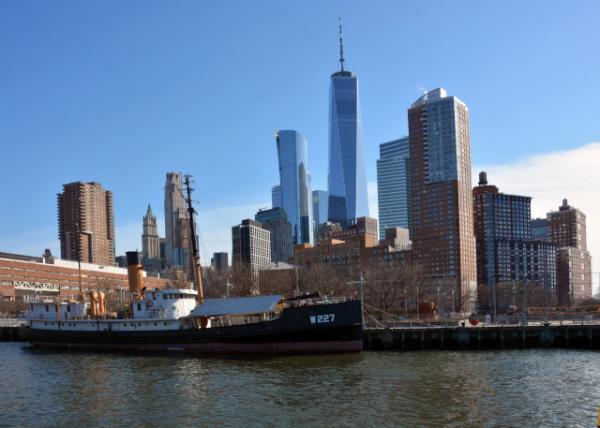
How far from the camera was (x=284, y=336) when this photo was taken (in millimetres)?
53625

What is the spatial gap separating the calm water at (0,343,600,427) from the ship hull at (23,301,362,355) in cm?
252

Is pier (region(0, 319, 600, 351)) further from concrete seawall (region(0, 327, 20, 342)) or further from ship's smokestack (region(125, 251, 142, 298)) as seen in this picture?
concrete seawall (region(0, 327, 20, 342))

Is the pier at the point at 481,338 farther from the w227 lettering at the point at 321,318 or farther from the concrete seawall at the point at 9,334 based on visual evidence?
the concrete seawall at the point at 9,334

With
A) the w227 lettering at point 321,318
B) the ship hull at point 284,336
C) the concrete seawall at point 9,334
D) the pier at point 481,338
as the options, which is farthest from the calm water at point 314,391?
the concrete seawall at point 9,334

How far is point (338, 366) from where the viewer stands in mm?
45375

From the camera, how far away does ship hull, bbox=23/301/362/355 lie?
52719 millimetres

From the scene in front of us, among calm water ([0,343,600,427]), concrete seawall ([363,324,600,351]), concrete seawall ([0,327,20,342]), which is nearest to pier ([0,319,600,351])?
concrete seawall ([363,324,600,351])

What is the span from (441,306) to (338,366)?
107640 mm

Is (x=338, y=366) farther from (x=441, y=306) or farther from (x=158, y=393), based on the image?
(x=441, y=306)

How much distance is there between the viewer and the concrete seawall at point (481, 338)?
57812 mm

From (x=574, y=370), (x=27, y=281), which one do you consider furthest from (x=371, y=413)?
(x=27, y=281)

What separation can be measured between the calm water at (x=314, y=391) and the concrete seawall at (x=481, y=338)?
5.45m

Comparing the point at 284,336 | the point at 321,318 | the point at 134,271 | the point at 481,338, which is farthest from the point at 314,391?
the point at 134,271

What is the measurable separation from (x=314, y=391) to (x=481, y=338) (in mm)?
28015
